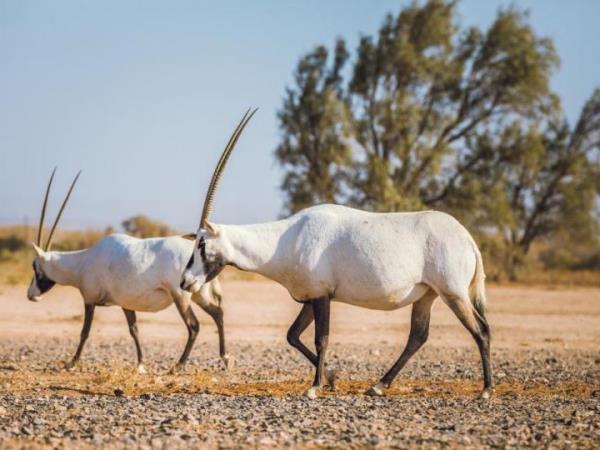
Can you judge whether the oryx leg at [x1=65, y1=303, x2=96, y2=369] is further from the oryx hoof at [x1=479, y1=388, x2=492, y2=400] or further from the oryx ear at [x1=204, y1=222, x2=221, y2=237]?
the oryx hoof at [x1=479, y1=388, x2=492, y2=400]

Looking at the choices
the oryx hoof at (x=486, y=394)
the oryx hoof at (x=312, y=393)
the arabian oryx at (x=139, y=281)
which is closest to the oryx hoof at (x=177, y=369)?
the arabian oryx at (x=139, y=281)

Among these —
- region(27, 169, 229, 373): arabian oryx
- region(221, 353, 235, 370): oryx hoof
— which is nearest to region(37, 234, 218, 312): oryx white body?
region(27, 169, 229, 373): arabian oryx

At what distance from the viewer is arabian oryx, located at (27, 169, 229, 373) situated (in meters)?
13.6

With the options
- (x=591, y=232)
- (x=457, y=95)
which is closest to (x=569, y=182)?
(x=591, y=232)

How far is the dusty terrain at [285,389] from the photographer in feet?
25.4

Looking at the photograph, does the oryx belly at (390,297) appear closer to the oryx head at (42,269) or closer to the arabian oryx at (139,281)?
the arabian oryx at (139,281)

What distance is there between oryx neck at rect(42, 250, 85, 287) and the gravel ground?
4.23ft

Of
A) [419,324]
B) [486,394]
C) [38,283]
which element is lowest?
[486,394]

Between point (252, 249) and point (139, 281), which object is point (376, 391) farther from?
point (139, 281)

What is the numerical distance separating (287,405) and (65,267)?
6.90 m

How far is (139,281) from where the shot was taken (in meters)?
13.7

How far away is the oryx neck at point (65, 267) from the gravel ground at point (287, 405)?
129cm

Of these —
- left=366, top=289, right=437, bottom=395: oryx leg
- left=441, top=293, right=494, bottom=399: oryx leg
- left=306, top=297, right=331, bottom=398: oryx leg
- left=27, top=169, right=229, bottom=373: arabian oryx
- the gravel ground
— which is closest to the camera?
the gravel ground

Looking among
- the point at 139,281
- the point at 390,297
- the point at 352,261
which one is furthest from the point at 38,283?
the point at 390,297
